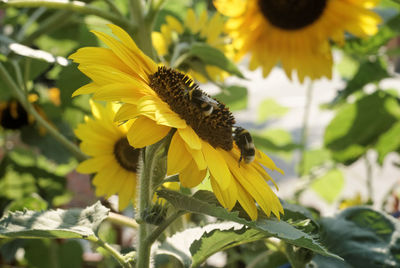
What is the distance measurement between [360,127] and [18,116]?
0.49 metres

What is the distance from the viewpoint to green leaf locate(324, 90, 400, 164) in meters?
0.73

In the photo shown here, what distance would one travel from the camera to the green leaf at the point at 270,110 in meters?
1.10

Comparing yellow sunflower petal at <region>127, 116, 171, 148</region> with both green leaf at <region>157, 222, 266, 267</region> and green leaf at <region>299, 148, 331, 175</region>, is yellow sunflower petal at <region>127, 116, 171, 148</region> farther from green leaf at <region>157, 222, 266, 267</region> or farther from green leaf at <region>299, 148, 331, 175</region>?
green leaf at <region>299, 148, 331, 175</region>

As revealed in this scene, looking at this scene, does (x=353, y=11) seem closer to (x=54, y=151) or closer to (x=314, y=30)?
(x=314, y=30)

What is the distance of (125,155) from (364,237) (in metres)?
0.21

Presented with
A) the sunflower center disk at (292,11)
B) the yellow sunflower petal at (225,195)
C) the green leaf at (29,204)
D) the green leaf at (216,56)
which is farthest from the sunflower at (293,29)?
the yellow sunflower petal at (225,195)

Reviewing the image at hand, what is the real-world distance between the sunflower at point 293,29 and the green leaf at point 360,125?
0.29ft

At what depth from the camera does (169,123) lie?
26 centimetres

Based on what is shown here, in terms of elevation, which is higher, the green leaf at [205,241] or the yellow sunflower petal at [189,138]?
the yellow sunflower petal at [189,138]

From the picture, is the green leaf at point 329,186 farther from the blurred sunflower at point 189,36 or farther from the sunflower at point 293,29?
the blurred sunflower at point 189,36

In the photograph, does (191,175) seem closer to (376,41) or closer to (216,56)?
(216,56)

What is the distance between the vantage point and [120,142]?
1.60 feet

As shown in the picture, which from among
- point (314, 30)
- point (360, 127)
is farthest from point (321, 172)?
point (314, 30)

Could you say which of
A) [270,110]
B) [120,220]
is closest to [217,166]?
[120,220]
